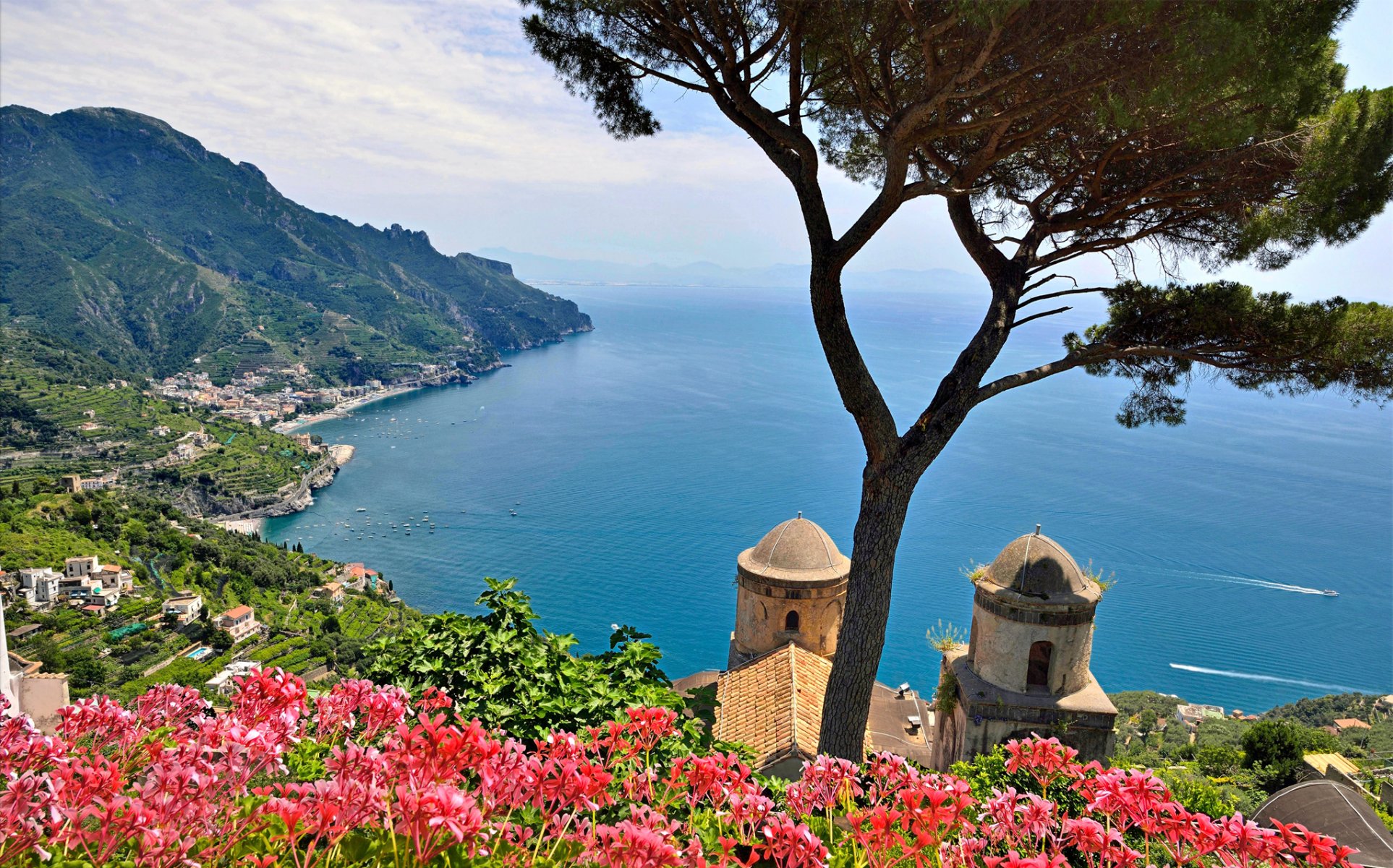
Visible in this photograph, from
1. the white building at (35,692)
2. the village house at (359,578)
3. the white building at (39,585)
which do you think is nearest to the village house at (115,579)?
the white building at (39,585)

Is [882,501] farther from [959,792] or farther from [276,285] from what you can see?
[276,285]

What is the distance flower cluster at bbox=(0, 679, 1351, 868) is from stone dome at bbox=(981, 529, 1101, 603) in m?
6.96

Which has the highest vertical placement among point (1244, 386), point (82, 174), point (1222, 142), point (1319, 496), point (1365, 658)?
point (82, 174)

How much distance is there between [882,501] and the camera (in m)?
5.04

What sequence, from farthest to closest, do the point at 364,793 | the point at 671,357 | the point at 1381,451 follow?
1. the point at 671,357
2. the point at 1381,451
3. the point at 364,793

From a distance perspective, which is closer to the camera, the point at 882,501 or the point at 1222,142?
the point at 1222,142

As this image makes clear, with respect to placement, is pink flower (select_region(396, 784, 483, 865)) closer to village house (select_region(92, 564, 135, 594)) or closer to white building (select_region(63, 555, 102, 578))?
village house (select_region(92, 564, 135, 594))

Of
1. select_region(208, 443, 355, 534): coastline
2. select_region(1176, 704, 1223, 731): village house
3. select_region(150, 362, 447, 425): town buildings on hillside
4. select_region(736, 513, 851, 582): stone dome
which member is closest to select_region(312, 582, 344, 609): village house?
select_region(208, 443, 355, 534): coastline

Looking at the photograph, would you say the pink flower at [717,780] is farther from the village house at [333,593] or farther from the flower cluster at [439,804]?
the village house at [333,593]

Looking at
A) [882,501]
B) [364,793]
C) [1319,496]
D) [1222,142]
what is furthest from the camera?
[1319,496]

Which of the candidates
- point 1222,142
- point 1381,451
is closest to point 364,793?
point 1222,142

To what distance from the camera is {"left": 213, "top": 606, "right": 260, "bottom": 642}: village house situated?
3288 cm

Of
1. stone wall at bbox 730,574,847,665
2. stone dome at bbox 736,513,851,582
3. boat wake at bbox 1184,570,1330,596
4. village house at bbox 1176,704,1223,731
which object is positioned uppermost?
stone dome at bbox 736,513,851,582

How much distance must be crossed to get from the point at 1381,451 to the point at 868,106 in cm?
8442
